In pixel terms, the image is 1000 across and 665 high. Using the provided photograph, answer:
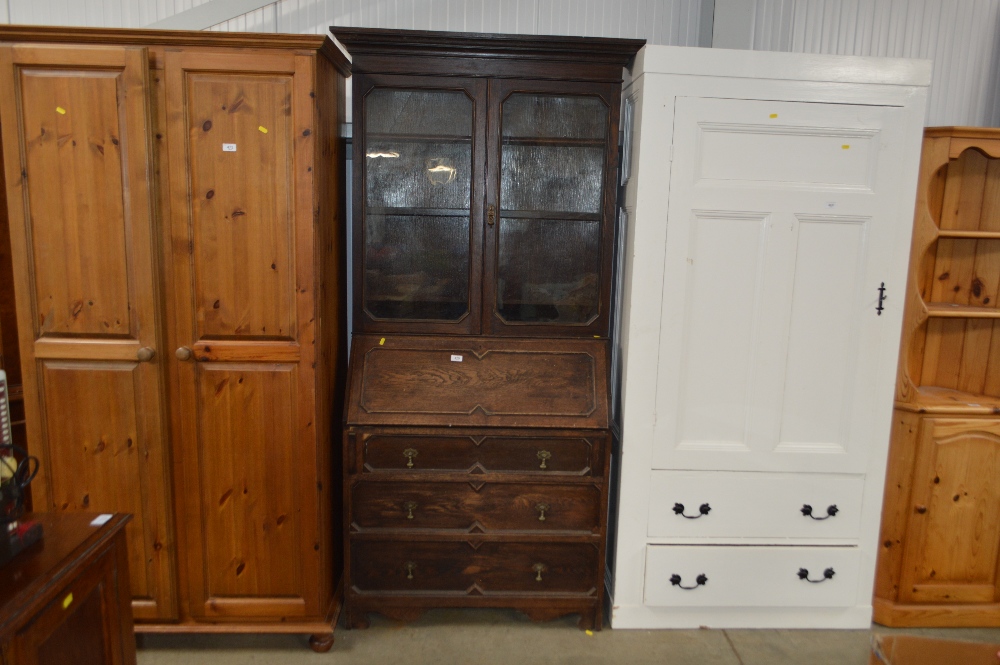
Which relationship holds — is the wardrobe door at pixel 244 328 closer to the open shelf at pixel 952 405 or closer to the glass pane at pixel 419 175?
the glass pane at pixel 419 175

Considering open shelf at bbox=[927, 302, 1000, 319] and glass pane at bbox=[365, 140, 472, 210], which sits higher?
glass pane at bbox=[365, 140, 472, 210]

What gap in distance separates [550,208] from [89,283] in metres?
1.53

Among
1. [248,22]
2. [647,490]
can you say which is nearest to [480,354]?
[647,490]

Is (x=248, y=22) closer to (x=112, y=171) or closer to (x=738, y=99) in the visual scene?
(x=112, y=171)

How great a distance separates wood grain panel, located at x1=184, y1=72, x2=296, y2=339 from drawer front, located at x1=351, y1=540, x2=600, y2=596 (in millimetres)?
896

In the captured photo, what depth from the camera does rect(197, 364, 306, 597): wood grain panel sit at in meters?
2.08

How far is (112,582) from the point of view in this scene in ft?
4.60

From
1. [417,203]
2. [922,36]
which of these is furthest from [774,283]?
[922,36]

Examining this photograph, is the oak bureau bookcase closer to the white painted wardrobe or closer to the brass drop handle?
the brass drop handle

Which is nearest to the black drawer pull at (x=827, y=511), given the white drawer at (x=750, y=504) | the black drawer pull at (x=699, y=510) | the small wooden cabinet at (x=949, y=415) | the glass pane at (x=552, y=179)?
the white drawer at (x=750, y=504)

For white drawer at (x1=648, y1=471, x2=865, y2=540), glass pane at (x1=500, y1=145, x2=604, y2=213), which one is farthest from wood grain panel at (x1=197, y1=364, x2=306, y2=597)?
white drawer at (x1=648, y1=471, x2=865, y2=540)

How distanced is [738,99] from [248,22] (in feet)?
6.36

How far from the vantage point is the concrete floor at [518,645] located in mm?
2188

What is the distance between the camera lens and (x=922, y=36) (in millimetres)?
2662
